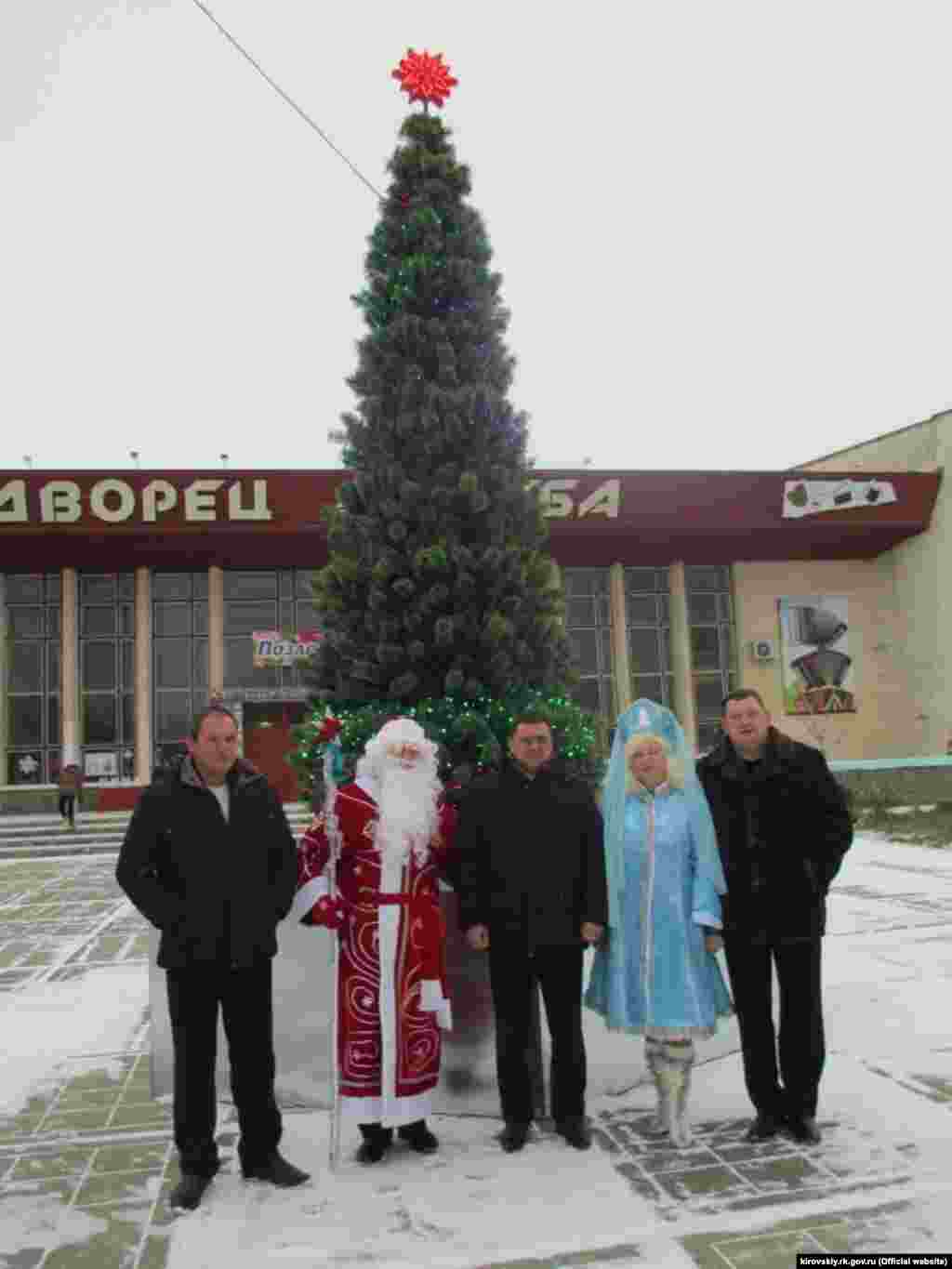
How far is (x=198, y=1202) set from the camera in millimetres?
3473

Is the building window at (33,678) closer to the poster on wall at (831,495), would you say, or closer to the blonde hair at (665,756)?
the poster on wall at (831,495)

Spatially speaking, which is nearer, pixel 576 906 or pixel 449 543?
pixel 576 906

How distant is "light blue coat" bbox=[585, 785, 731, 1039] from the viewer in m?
3.85

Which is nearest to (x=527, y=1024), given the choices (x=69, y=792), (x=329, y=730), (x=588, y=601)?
(x=329, y=730)

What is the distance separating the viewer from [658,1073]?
12.9ft

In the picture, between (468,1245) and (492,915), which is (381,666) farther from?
(468,1245)

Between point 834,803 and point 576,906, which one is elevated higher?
point 834,803

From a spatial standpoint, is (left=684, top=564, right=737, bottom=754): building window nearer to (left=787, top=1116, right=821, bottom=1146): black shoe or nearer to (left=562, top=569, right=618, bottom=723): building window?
(left=562, top=569, right=618, bottom=723): building window

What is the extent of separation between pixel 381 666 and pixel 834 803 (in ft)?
7.82

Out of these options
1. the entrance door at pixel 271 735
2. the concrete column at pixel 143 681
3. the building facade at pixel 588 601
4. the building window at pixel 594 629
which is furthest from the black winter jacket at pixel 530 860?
the building window at pixel 594 629

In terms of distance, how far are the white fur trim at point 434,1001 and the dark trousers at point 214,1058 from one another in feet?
1.99

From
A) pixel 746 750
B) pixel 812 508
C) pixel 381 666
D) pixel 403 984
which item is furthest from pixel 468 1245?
pixel 812 508

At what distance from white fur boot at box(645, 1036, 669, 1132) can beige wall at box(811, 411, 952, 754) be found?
21947 mm

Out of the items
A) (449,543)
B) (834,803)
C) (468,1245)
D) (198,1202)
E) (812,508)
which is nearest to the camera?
(468,1245)
